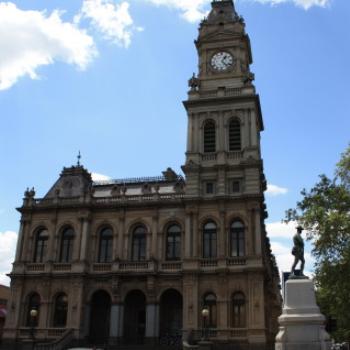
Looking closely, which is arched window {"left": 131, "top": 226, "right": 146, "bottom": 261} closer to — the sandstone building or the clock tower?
the sandstone building

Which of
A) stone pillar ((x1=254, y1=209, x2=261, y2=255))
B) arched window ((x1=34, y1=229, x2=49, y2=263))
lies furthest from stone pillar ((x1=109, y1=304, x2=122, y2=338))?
stone pillar ((x1=254, y1=209, x2=261, y2=255))

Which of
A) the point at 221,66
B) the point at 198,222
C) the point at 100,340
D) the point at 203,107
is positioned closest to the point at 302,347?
the point at 198,222

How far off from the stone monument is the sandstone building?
16.6 m

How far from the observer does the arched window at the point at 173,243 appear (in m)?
42.7

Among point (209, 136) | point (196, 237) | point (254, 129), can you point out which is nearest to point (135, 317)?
point (196, 237)

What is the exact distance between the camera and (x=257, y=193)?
4122 centimetres

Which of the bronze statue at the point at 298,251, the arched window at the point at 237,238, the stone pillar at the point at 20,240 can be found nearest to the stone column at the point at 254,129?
the arched window at the point at 237,238

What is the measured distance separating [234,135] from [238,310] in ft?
50.6

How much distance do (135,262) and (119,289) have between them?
2579mm

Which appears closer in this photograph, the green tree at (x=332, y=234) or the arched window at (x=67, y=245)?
the green tree at (x=332, y=234)

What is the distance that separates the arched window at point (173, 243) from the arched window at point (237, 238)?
185 inches

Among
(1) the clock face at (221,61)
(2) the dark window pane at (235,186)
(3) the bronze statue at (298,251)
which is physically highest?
(1) the clock face at (221,61)

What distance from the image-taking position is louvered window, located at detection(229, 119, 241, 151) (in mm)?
44822

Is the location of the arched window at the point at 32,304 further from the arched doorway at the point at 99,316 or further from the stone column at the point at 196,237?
the stone column at the point at 196,237
